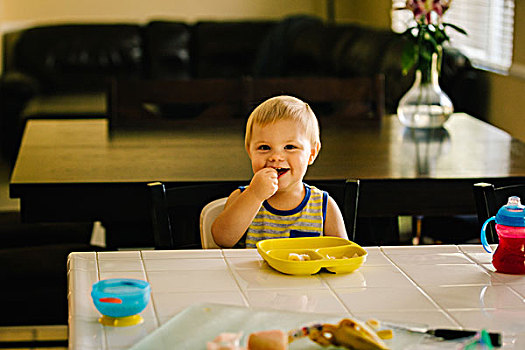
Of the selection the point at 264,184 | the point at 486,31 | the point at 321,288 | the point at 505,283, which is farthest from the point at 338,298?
the point at 486,31

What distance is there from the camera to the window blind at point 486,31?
13.0 ft

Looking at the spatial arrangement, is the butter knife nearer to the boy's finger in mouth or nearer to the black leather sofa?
the boy's finger in mouth

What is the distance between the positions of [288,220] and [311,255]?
1.25ft

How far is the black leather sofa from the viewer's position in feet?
17.6

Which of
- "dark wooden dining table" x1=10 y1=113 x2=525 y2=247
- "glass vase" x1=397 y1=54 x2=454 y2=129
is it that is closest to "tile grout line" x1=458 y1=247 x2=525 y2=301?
"dark wooden dining table" x1=10 y1=113 x2=525 y2=247

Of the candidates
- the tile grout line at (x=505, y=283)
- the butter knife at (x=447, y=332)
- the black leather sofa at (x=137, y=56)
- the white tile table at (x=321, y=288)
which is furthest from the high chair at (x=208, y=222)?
the black leather sofa at (x=137, y=56)

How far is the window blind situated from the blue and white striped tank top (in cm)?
210

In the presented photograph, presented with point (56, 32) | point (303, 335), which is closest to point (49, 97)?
point (56, 32)

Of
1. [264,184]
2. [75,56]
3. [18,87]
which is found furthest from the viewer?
[75,56]

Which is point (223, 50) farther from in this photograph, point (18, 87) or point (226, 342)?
point (226, 342)

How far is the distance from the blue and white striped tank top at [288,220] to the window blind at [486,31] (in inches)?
82.5

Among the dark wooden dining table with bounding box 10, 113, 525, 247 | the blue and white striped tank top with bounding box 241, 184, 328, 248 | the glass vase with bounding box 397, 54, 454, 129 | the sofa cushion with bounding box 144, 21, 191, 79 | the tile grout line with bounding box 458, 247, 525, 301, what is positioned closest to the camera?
the tile grout line with bounding box 458, 247, 525, 301

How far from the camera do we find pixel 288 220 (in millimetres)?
1743

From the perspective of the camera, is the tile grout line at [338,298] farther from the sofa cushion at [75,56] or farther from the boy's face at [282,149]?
the sofa cushion at [75,56]
